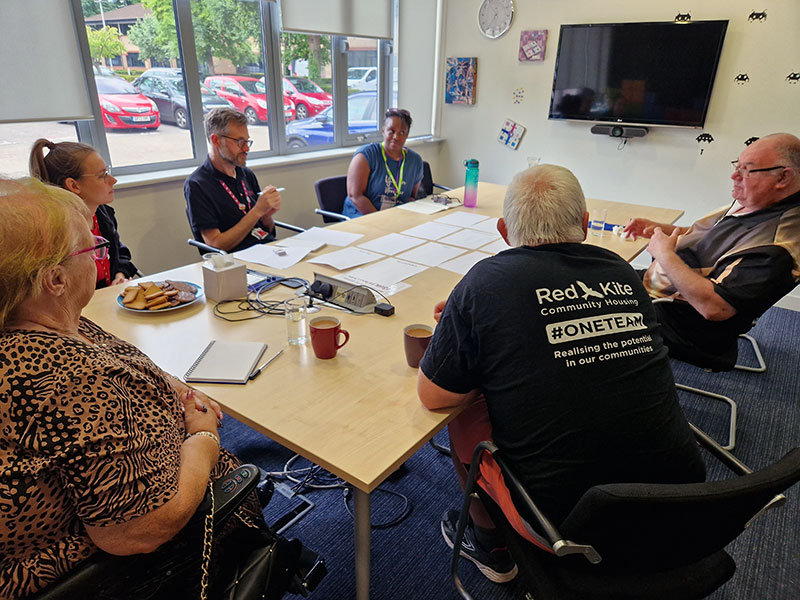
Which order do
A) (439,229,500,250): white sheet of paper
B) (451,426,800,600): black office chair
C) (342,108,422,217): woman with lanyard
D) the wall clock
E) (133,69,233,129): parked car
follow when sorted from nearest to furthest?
(451,426,800,600): black office chair < (439,229,500,250): white sheet of paper < (133,69,233,129): parked car < (342,108,422,217): woman with lanyard < the wall clock

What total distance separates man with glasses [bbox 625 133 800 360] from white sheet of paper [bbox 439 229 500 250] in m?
0.74

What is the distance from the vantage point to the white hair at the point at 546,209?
4.02 feet

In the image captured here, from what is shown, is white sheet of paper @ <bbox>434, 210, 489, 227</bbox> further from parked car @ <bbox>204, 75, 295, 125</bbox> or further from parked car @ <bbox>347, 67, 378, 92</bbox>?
parked car @ <bbox>347, 67, 378, 92</bbox>

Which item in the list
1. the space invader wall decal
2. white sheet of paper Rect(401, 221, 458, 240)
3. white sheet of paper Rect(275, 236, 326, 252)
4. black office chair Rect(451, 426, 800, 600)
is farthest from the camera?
the space invader wall decal

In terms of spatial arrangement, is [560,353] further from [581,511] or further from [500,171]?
[500,171]

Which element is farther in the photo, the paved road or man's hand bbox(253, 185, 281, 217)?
the paved road

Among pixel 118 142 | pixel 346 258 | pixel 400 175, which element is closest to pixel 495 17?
pixel 400 175

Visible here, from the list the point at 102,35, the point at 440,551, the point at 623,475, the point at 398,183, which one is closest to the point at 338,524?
the point at 440,551

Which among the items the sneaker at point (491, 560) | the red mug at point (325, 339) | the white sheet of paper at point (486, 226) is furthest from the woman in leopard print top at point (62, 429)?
the white sheet of paper at point (486, 226)

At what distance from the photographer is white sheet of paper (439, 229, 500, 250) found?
2420 millimetres

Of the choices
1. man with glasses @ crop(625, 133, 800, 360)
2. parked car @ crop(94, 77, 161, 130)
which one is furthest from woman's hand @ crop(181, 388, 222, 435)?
parked car @ crop(94, 77, 161, 130)

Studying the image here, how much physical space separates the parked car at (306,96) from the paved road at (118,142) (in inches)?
16.7

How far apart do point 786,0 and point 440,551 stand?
3984 mm

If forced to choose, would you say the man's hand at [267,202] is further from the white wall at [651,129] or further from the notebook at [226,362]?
the white wall at [651,129]
